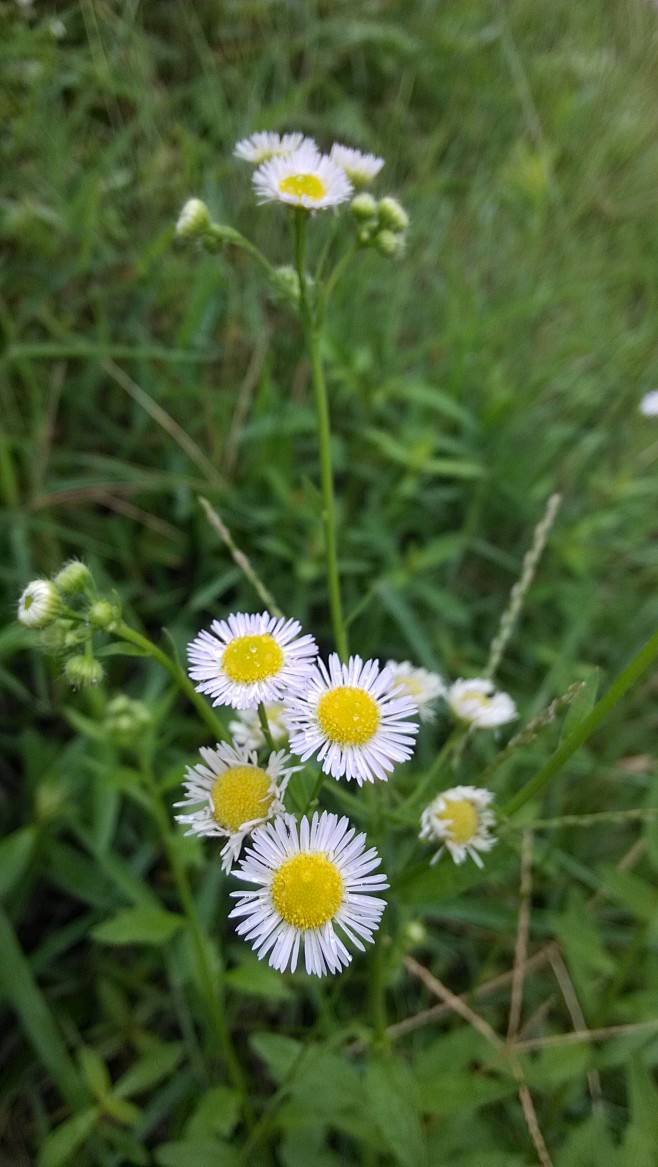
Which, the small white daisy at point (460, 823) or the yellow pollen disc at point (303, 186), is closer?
the small white daisy at point (460, 823)

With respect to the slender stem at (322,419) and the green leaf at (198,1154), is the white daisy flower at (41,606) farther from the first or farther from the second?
the green leaf at (198,1154)

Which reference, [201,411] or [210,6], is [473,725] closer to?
[201,411]

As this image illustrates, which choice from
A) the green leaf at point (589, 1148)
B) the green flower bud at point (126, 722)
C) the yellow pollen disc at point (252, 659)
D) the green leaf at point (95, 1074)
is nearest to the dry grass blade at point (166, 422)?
the green flower bud at point (126, 722)

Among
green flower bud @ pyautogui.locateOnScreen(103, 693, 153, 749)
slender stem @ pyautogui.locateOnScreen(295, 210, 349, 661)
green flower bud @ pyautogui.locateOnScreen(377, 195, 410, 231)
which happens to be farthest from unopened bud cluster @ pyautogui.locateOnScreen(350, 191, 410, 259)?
green flower bud @ pyautogui.locateOnScreen(103, 693, 153, 749)

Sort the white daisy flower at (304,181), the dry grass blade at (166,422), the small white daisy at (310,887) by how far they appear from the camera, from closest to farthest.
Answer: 1. the small white daisy at (310,887)
2. the white daisy flower at (304,181)
3. the dry grass blade at (166,422)

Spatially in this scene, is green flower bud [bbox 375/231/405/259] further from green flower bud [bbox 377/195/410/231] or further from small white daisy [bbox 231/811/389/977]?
small white daisy [bbox 231/811/389/977]

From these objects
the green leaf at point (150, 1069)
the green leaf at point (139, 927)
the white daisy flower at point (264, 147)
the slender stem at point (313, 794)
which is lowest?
the green leaf at point (150, 1069)

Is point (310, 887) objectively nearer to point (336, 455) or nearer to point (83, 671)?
point (83, 671)
